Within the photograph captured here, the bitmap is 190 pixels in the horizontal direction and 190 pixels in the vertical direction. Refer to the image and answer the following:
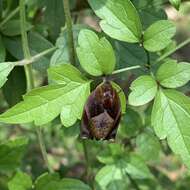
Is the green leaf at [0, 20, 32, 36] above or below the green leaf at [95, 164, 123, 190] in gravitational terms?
above

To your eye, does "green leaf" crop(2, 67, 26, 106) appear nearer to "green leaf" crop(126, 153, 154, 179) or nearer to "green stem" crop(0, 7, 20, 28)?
"green stem" crop(0, 7, 20, 28)

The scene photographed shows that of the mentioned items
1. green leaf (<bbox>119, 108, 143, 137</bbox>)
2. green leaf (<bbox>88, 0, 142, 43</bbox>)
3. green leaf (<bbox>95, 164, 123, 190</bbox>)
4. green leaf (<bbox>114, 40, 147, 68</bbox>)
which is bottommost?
green leaf (<bbox>95, 164, 123, 190</bbox>)

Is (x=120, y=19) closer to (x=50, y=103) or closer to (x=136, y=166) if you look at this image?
(x=50, y=103)

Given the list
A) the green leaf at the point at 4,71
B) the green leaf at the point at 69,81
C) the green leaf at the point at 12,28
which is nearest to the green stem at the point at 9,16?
the green leaf at the point at 12,28

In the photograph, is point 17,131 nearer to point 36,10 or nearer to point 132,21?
point 36,10

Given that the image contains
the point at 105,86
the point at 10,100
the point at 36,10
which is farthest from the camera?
the point at 36,10

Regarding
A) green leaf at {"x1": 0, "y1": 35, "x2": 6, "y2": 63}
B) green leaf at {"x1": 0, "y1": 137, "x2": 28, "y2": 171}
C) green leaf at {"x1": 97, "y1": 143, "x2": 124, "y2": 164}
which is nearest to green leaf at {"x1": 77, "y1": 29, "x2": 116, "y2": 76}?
green leaf at {"x1": 0, "y1": 35, "x2": 6, "y2": 63}

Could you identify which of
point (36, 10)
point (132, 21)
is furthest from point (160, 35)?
point (36, 10)
